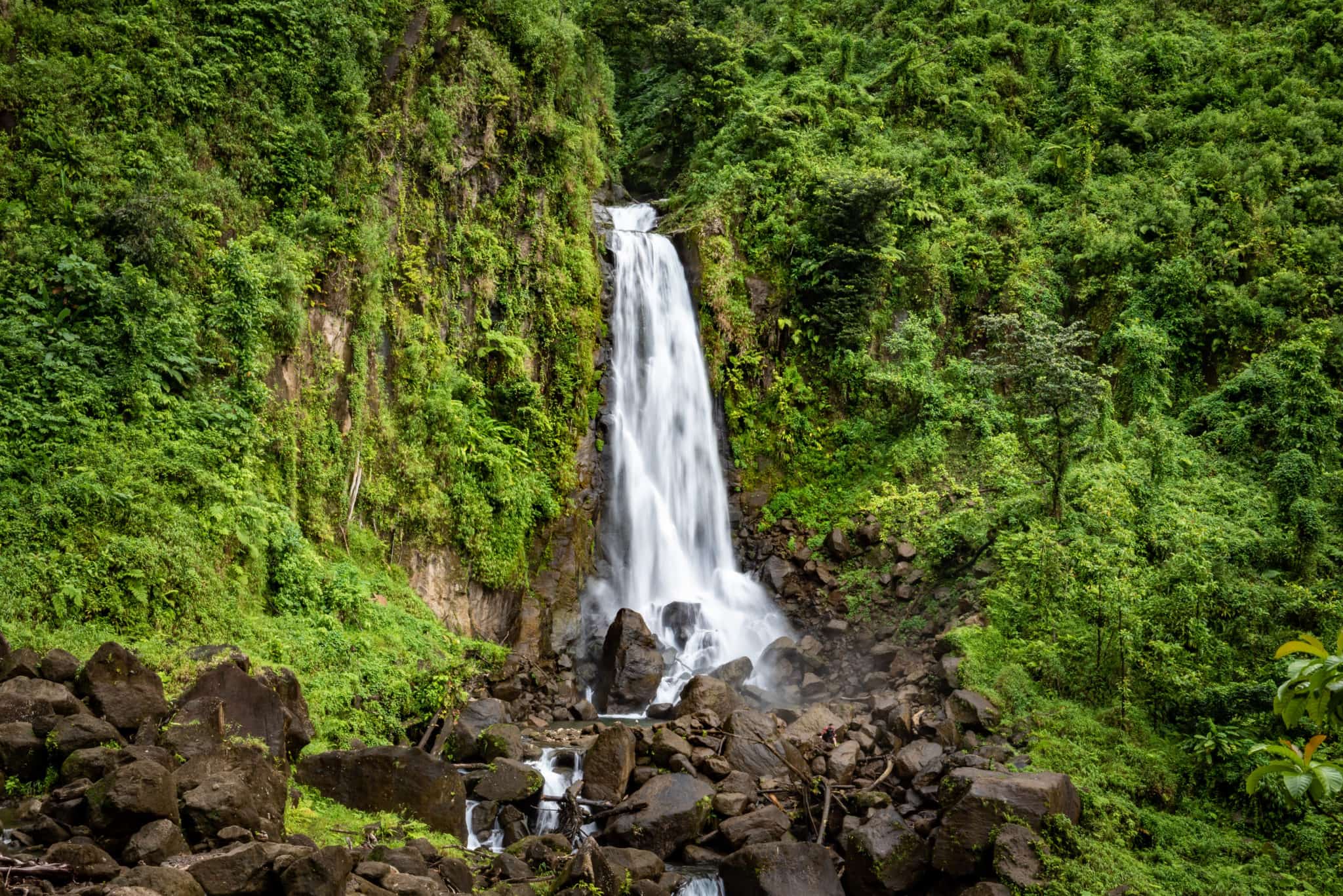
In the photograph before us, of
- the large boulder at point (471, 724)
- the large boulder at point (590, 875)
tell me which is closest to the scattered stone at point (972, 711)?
the large boulder at point (590, 875)

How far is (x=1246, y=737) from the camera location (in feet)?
29.3

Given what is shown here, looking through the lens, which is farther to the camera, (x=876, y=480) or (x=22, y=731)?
(x=876, y=480)

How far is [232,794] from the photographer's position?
19.2 ft

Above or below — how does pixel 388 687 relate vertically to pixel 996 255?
below

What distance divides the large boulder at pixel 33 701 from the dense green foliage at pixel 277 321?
1124 millimetres

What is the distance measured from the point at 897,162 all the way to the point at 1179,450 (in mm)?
10053

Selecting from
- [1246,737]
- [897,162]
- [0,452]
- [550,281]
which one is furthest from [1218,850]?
[897,162]

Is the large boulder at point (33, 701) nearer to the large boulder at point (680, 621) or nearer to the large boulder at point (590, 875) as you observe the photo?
the large boulder at point (590, 875)

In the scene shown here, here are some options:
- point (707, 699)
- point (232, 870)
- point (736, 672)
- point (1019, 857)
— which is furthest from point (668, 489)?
point (232, 870)

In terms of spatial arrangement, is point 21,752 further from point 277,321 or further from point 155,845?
point 277,321

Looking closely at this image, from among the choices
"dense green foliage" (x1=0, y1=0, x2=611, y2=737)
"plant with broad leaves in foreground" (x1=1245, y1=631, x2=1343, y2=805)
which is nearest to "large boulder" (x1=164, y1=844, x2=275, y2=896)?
"dense green foliage" (x1=0, y1=0, x2=611, y2=737)

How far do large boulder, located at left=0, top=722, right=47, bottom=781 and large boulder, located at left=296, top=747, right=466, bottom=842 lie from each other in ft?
8.04

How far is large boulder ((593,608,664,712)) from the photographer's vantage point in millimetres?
13289

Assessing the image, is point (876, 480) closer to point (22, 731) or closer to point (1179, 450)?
point (1179, 450)
